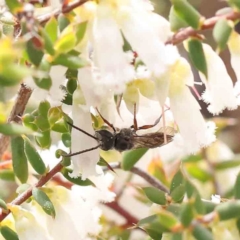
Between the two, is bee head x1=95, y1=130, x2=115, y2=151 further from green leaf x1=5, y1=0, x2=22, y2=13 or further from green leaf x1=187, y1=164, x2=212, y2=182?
green leaf x1=187, y1=164, x2=212, y2=182

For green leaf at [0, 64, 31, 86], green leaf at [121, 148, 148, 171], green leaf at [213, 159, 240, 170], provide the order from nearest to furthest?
green leaf at [0, 64, 31, 86] < green leaf at [121, 148, 148, 171] < green leaf at [213, 159, 240, 170]

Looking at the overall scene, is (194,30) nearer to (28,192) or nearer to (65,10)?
(65,10)

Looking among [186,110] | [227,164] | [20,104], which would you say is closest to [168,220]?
[186,110]

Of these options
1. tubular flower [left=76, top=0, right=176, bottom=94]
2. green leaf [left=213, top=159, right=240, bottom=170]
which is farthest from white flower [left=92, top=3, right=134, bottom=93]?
green leaf [left=213, top=159, right=240, bottom=170]

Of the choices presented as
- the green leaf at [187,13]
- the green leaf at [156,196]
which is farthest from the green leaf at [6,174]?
the green leaf at [187,13]

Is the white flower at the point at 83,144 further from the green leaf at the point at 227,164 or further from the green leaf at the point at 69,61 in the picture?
the green leaf at the point at 227,164

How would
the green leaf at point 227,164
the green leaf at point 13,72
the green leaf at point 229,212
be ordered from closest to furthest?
1. the green leaf at point 13,72
2. the green leaf at point 229,212
3. the green leaf at point 227,164
